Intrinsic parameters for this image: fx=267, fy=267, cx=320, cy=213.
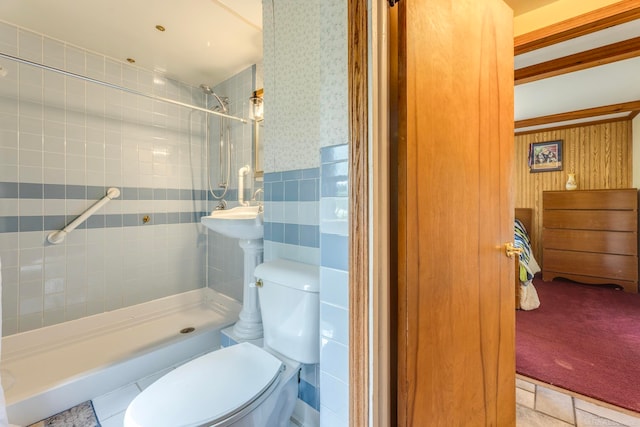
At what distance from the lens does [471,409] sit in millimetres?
982

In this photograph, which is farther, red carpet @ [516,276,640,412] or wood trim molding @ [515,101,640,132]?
wood trim molding @ [515,101,640,132]

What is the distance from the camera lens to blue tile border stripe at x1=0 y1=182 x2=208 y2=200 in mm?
1791

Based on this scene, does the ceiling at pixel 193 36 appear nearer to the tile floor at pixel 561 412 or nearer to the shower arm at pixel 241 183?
the shower arm at pixel 241 183

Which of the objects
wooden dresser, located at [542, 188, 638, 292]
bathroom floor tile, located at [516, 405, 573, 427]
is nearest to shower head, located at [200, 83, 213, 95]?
bathroom floor tile, located at [516, 405, 573, 427]

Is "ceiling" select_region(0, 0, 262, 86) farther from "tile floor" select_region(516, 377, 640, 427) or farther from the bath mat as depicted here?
"tile floor" select_region(516, 377, 640, 427)

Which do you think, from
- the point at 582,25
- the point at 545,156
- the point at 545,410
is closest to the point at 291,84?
the point at 582,25

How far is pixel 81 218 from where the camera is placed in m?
2.01

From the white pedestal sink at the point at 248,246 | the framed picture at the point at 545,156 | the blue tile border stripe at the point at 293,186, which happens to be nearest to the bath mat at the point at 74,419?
the white pedestal sink at the point at 248,246

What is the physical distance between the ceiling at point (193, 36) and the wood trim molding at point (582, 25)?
0.52ft

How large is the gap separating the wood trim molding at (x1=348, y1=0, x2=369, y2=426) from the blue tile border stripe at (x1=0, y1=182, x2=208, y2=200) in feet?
5.90

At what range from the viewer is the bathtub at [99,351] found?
138cm

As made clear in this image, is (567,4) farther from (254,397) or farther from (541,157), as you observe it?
(541,157)

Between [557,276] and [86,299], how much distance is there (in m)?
5.13

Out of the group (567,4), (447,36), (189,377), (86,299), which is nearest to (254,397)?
(189,377)
